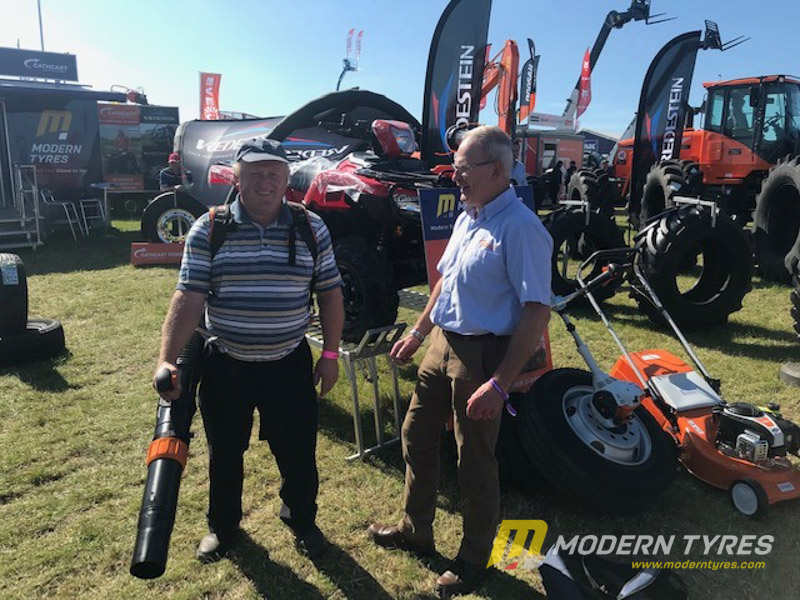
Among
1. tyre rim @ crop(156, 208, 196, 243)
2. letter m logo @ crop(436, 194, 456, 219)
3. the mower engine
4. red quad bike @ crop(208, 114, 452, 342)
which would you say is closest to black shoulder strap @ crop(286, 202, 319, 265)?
letter m logo @ crop(436, 194, 456, 219)

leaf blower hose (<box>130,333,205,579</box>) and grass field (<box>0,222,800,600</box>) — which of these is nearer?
leaf blower hose (<box>130,333,205,579</box>)

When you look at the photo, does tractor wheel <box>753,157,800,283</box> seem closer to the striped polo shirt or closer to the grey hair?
the grey hair

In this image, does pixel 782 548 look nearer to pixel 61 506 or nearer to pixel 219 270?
pixel 219 270

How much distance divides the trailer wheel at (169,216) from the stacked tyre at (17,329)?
16.5ft

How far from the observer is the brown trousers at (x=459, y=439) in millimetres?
2125

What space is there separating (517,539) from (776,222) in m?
7.42

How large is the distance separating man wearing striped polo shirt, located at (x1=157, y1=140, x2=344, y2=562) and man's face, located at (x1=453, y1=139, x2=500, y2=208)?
63cm

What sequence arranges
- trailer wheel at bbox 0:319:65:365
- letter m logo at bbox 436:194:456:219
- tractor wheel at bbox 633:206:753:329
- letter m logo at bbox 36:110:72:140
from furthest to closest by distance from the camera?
letter m logo at bbox 36:110:72:140
tractor wheel at bbox 633:206:753:329
trailer wheel at bbox 0:319:65:365
letter m logo at bbox 436:194:456:219

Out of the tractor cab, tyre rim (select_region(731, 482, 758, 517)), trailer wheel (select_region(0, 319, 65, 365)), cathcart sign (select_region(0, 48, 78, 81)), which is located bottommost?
tyre rim (select_region(731, 482, 758, 517))

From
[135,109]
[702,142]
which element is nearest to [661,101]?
[702,142]

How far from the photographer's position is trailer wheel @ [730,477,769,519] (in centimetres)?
274

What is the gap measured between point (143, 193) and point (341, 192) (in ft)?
47.2

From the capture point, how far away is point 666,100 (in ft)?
35.7

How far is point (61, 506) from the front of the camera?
291cm
